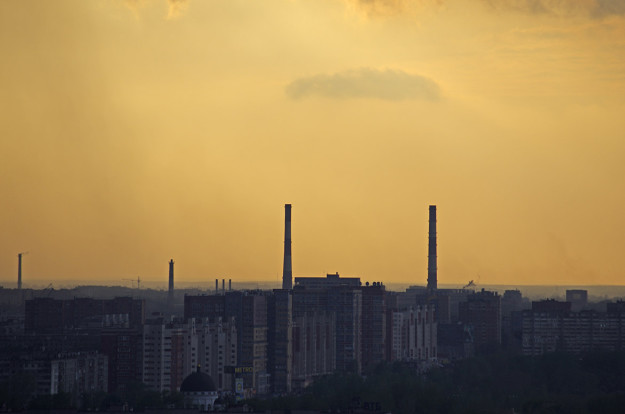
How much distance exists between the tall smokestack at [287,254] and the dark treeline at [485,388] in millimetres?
23736

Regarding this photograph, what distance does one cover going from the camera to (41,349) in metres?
95.0

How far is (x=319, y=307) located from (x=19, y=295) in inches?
3127

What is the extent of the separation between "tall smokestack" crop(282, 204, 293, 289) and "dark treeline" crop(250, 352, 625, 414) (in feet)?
77.9

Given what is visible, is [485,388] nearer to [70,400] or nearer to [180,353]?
[180,353]

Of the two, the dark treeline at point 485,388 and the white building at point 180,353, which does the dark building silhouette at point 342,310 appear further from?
the white building at point 180,353

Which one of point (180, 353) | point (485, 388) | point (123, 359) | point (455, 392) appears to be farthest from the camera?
point (485, 388)

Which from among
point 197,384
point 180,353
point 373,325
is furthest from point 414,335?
point 197,384

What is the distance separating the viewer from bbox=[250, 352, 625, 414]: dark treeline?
7444cm

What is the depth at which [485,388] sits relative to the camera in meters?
93.8

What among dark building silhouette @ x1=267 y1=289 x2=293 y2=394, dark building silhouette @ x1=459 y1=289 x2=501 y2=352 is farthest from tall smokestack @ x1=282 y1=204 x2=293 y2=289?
dark building silhouette @ x1=267 y1=289 x2=293 y2=394

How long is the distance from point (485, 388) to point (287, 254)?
44172mm

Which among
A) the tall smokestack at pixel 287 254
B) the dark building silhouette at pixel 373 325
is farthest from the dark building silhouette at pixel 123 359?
the tall smokestack at pixel 287 254

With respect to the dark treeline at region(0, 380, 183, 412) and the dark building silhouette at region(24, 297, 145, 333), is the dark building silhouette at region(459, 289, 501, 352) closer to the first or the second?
the dark building silhouette at region(24, 297, 145, 333)

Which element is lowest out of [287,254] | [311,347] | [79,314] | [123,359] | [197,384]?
[197,384]
